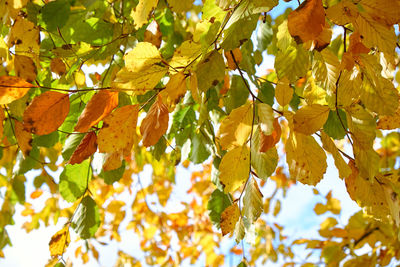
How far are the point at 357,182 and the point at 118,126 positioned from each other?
1.37 ft

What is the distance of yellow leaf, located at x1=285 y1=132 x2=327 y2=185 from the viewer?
1.84 ft

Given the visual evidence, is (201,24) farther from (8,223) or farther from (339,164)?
(8,223)

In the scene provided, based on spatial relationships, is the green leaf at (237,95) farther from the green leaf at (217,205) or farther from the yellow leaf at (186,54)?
the yellow leaf at (186,54)

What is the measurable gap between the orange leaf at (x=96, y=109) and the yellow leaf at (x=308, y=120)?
0.90ft

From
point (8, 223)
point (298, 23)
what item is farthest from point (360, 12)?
point (8, 223)

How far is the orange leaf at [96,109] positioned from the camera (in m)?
0.53

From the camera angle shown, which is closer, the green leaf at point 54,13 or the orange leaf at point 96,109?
the orange leaf at point 96,109

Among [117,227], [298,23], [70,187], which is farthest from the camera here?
[117,227]

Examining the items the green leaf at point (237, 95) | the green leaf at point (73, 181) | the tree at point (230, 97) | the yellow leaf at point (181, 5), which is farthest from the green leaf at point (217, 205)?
the yellow leaf at point (181, 5)

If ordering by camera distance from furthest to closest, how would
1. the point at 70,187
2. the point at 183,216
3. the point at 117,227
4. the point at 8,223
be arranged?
1. the point at 117,227
2. the point at 183,216
3. the point at 8,223
4. the point at 70,187

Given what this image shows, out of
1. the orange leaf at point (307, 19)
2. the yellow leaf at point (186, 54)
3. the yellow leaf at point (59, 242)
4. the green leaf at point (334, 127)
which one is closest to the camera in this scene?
the orange leaf at point (307, 19)

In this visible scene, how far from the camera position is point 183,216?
2.63 meters

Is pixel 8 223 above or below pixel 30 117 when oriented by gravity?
above

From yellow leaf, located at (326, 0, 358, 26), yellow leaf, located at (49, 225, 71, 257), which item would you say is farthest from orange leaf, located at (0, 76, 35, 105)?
yellow leaf, located at (49, 225, 71, 257)
